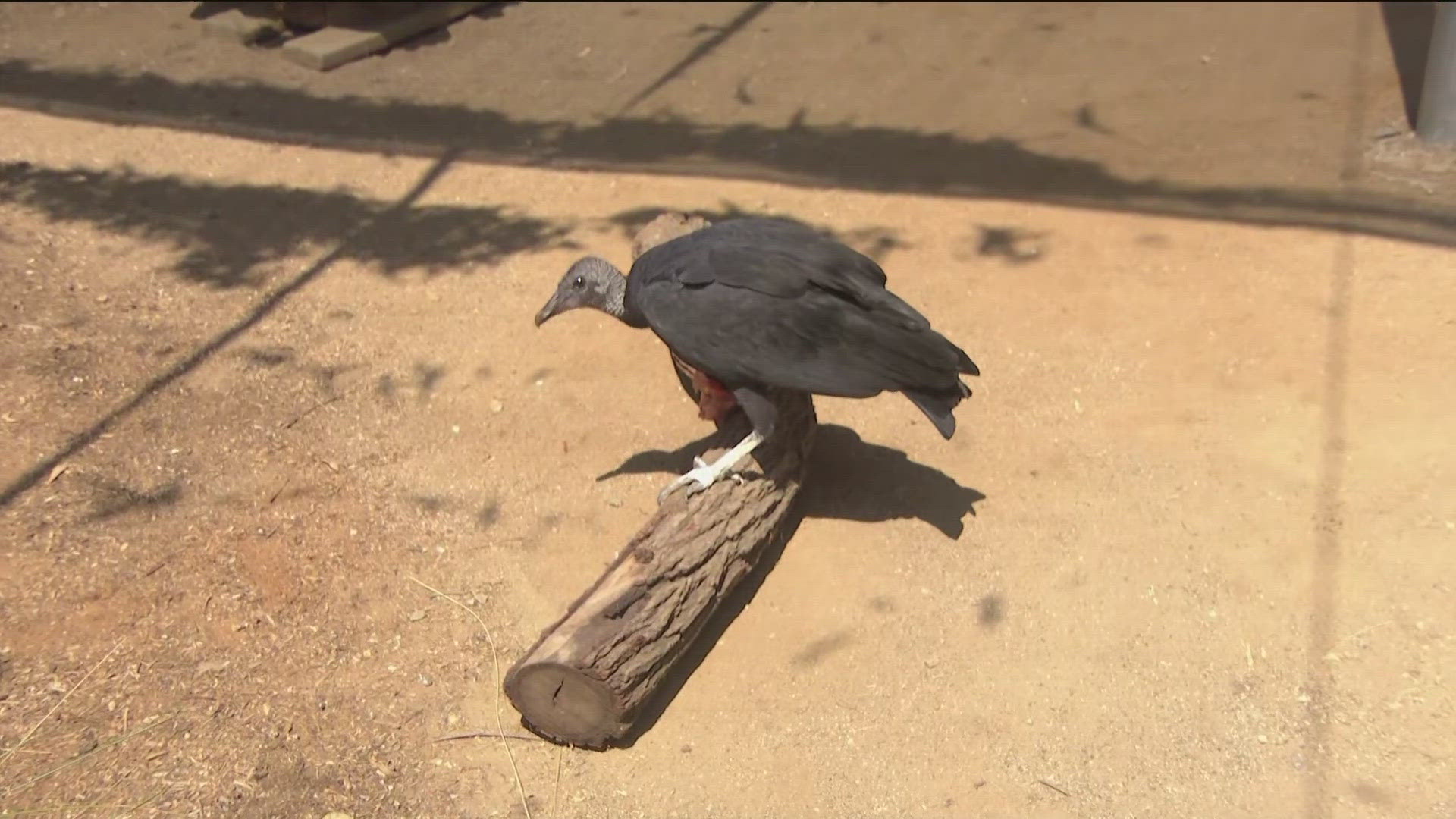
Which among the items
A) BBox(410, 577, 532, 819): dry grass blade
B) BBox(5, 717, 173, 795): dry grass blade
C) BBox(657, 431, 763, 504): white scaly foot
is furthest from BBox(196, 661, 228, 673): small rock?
BBox(657, 431, 763, 504): white scaly foot

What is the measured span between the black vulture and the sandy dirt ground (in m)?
0.65

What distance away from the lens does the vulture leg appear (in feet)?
12.4

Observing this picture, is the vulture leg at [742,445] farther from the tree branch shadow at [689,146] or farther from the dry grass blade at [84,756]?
the tree branch shadow at [689,146]

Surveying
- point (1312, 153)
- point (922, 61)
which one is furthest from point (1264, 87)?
point (922, 61)

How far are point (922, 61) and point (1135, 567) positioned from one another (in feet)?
14.6

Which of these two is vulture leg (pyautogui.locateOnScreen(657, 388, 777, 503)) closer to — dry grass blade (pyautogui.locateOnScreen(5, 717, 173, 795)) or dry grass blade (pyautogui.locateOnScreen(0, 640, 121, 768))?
dry grass blade (pyautogui.locateOnScreen(5, 717, 173, 795))

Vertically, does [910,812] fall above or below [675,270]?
below

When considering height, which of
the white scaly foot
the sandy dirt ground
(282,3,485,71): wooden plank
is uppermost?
(282,3,485,71): wooden plank

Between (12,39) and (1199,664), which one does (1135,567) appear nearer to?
(1199,664)

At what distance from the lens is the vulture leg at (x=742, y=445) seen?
3.78 meters

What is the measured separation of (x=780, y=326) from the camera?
3.69 meters

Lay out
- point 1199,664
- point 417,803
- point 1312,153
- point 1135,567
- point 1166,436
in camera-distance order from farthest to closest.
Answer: point 1312,153
point 1166,436
point 1135,567
point 1199,664
point 417,803

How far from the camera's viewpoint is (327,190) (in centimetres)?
617

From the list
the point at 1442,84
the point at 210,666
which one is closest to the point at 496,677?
the point at 210,666
